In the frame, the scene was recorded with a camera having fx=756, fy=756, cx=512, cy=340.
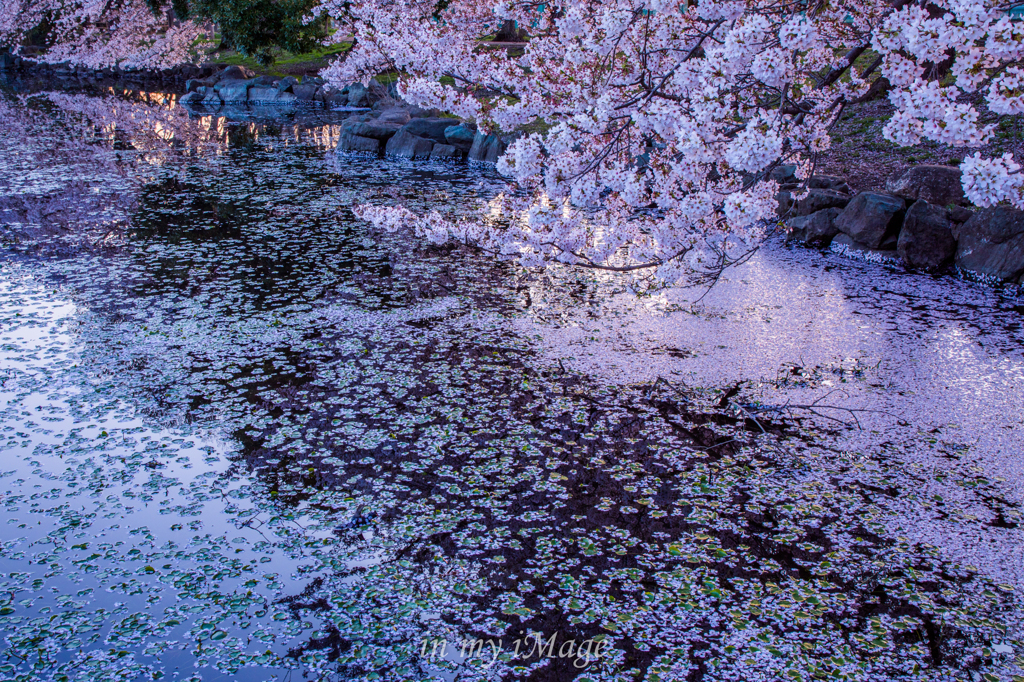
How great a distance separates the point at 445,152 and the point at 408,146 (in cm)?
105

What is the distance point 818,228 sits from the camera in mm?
11594

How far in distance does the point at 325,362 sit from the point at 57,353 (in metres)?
2.49

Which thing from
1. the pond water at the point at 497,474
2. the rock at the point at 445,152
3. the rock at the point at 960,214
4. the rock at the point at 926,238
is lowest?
the pond water at the point at 497,474

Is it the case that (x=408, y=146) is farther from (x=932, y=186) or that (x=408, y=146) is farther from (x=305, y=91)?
(x=305, y=91)

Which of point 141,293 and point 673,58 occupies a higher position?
point 673,58

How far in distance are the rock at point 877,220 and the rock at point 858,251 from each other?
61 millimetres

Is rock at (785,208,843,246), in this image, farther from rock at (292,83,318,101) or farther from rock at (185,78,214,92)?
rock at (185,78,214,92)

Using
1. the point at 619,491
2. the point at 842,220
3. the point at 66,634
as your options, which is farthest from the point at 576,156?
the point at 842,220

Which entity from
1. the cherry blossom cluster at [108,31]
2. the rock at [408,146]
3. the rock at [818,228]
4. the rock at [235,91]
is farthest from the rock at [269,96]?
the rock at [818,228]

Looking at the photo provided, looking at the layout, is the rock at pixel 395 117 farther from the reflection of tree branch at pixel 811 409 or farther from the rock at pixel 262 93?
the reflection of tree branch at pixel 811 409

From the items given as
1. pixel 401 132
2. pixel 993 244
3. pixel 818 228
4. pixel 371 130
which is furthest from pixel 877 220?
pixel 371 130

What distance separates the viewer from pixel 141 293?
28.5ft

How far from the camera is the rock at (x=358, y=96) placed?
1150 inches

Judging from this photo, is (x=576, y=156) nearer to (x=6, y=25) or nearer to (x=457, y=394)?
(x=457, y=394)
